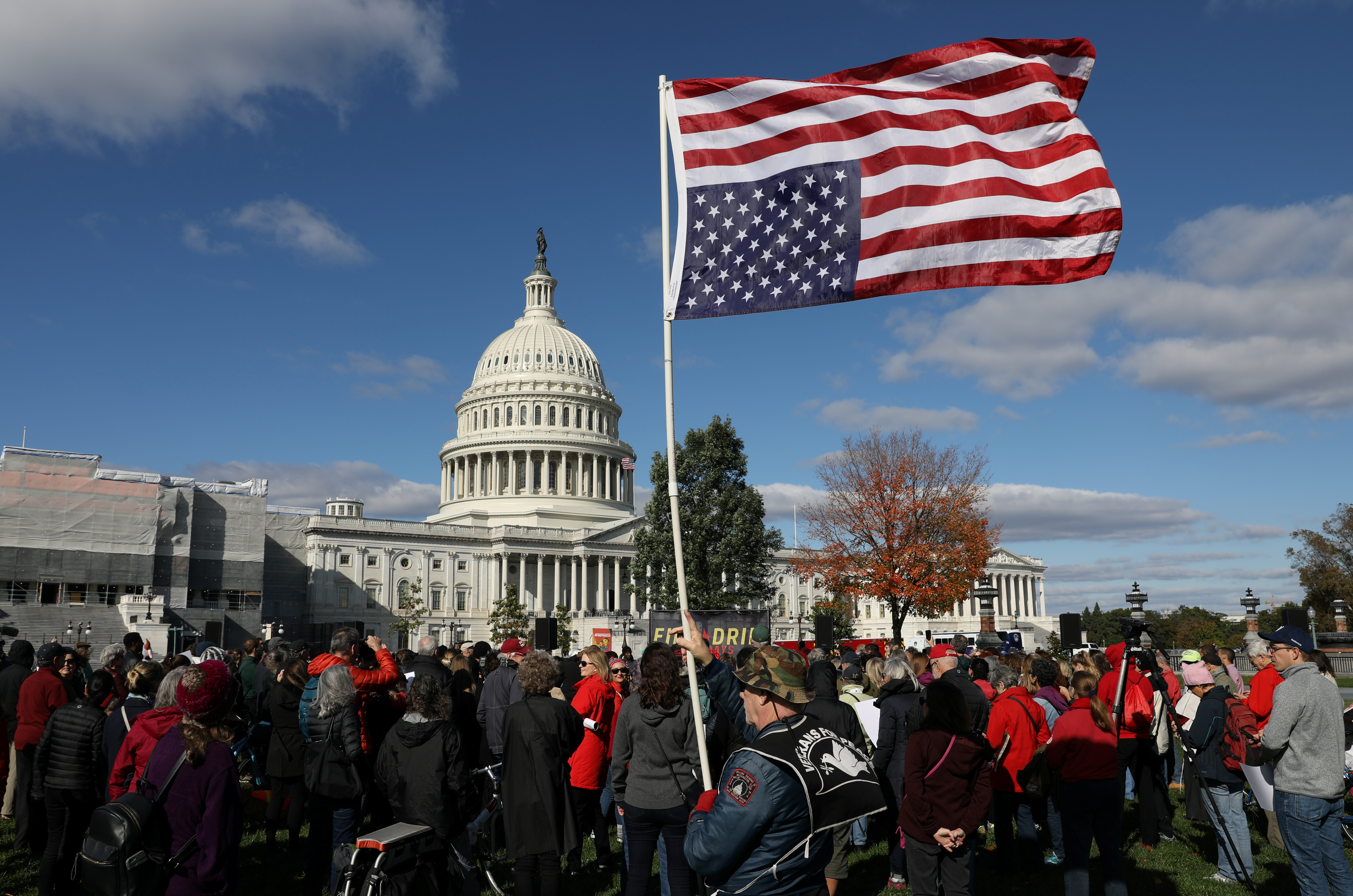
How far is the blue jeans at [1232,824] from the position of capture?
9.73 meters

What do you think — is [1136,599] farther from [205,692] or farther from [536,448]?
[536,448]

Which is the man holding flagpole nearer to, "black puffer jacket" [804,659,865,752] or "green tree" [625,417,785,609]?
"black puffer jacket" [804,659,865,752]

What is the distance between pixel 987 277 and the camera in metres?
8.01

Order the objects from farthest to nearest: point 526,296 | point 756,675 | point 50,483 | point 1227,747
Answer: point 526,296, point 50,483, point 1227,747, point 756,675

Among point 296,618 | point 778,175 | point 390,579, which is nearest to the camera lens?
point 778,175

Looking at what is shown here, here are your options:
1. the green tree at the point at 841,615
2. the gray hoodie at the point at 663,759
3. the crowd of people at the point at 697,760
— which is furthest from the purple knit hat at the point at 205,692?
the green tree at the point at 841,615

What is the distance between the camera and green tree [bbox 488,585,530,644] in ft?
248

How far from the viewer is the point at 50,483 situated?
59.6 m

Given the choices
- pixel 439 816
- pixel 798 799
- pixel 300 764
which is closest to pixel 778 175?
pixel 798 799

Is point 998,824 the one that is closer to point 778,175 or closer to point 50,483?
point 778,175

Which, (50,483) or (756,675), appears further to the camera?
(50,483)

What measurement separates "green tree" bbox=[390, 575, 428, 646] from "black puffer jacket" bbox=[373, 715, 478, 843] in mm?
74631

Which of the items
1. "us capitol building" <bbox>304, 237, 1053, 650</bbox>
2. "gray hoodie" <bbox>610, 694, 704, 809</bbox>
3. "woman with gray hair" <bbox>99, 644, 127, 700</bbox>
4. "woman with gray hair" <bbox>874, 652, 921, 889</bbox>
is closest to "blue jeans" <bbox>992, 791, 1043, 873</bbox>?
"woman with gray hair" <bbox>874, 652, 921, 889</bbox>

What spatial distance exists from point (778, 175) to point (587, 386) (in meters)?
102
